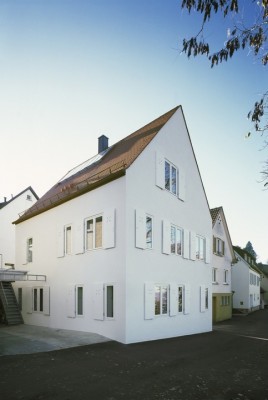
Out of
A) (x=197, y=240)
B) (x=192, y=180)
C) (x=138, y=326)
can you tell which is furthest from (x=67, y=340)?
(x=192, y=180)

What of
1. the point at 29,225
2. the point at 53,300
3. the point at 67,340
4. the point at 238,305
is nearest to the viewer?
the point at 67,340

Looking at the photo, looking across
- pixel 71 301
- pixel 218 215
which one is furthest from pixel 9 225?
pixel 218 215

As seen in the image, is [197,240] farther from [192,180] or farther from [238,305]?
[238,305]

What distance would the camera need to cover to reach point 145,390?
7.36 m

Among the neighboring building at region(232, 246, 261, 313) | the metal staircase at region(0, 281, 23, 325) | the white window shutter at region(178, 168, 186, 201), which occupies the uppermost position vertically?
the white window shutter at region(178, 168, 186, 201)

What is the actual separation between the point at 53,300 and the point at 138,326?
22.2 feet

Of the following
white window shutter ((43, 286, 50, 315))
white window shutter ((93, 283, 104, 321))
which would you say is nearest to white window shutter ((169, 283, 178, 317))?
white window shutter ((93, 283, 104, 321))

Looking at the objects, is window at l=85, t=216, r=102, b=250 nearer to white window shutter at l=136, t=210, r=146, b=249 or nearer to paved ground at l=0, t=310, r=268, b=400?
white window shutter at l=136, t=210, r=146, b=249

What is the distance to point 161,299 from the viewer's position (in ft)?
52.7

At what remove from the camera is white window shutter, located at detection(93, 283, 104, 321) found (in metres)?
14.6

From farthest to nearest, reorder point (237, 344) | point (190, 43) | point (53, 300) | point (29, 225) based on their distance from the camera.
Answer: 1. point (29, 225)
2. point (53, 300)
3. point (237, 344)
4. point (190, 43)

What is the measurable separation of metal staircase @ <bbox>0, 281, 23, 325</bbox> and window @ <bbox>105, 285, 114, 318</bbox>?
881cm

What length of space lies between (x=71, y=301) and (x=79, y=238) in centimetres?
319

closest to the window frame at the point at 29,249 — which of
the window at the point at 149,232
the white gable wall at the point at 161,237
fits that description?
the window at the point at 149,232
